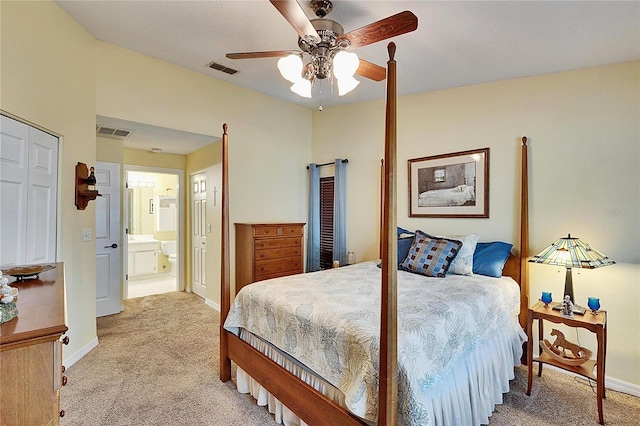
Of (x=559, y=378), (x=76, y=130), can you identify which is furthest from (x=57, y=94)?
(x=559, y=378)

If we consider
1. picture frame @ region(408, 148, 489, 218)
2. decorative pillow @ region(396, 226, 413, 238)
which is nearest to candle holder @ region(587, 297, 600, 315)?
picture frame @ region(408, 148, 489, 218)

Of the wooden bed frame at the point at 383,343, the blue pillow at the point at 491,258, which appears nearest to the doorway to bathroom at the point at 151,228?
the wooden bed frame at the point at 383,343

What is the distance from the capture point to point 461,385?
175 centimetres

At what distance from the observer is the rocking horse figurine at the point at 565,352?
7.25ft

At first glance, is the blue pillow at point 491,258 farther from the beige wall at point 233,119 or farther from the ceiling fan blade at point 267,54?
the beige wall at point 233,119

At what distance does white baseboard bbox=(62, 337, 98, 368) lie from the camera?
2.56 metres

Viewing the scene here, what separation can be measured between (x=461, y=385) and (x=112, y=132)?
13.9 feet

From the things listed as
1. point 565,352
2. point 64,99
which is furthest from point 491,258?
point 64,99

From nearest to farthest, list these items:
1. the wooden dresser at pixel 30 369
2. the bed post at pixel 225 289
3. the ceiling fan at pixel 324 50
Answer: the wooden dresser at pixel 30 369
the ceiling fan at pixel 324 50
the bed post at pixel 225 289

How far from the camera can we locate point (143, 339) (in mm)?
3193

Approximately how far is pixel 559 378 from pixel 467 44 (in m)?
2.89

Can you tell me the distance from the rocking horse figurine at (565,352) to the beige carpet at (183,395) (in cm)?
29

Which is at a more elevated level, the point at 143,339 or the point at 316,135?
the point at 316,135

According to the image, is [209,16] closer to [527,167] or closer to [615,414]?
[527,167]
